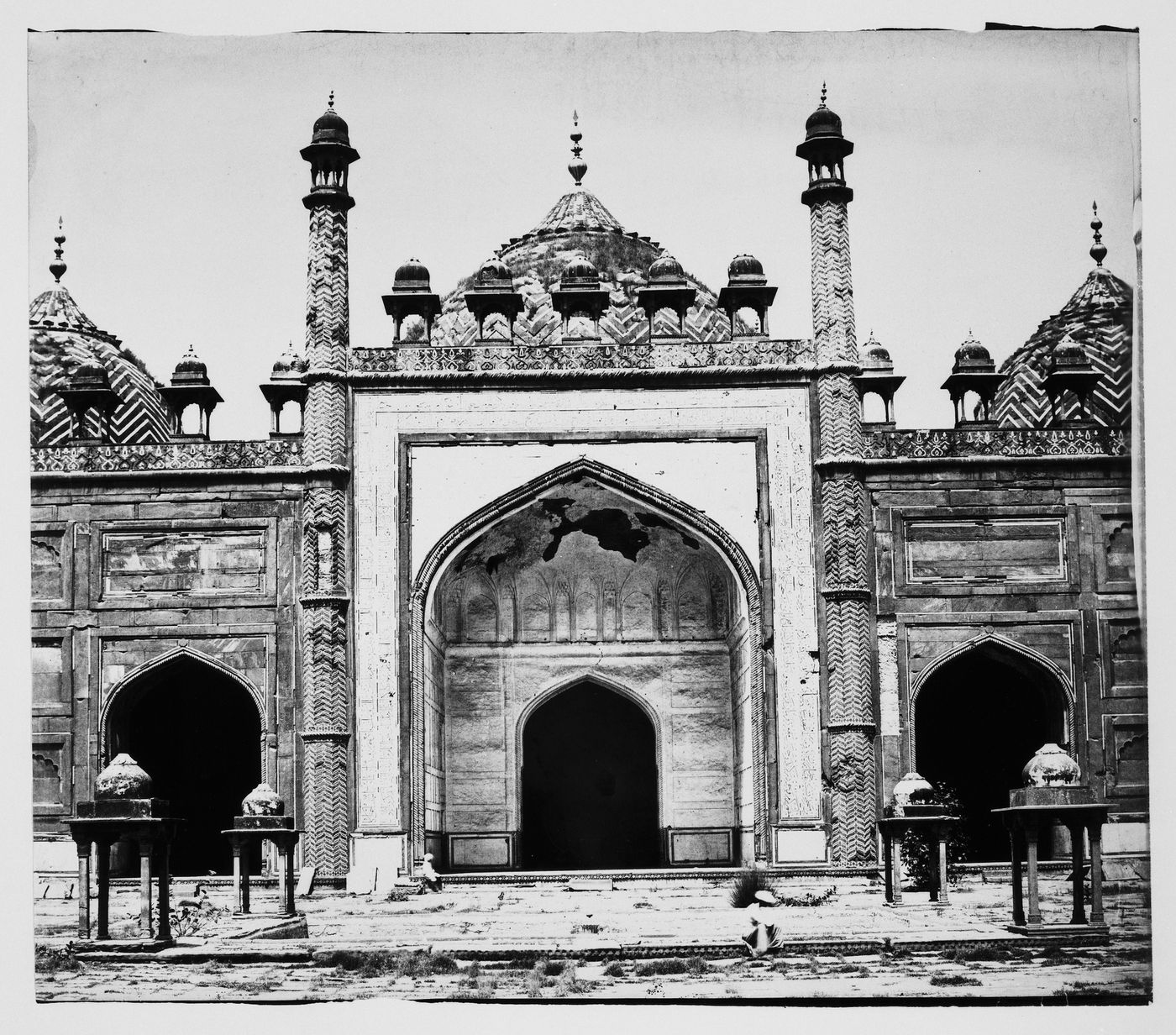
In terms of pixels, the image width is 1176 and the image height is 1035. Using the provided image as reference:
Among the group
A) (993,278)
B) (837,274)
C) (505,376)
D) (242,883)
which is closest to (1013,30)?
(993,278)

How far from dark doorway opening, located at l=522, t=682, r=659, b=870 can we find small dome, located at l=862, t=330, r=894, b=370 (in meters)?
3.14

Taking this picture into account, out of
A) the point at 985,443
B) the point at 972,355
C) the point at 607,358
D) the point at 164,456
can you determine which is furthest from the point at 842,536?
the point at 164,456

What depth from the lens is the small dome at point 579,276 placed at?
12008 mm

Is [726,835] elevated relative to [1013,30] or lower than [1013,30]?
lower

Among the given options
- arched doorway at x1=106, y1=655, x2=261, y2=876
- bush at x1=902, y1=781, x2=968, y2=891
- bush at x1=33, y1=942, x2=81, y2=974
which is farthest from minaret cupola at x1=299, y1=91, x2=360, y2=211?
bush at x1=902, y1=781, x2=968, y2=891

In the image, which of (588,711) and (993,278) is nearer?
(993,278)

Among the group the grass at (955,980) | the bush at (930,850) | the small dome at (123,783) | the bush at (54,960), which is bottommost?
the grass at (955,980)

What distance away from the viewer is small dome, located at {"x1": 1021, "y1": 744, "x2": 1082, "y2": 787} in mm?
8805

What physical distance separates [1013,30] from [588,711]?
6.77 meters

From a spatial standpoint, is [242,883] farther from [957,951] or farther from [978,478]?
[978,478]

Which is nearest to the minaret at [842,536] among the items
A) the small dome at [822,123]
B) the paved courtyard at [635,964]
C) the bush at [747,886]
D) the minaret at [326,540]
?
the bush at [747,886]

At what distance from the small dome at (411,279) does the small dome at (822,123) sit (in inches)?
111

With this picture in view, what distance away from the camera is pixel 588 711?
14.1 m

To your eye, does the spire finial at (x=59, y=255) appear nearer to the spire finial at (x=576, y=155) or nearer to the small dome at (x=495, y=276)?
the spire finial at (x=576, y=155)
